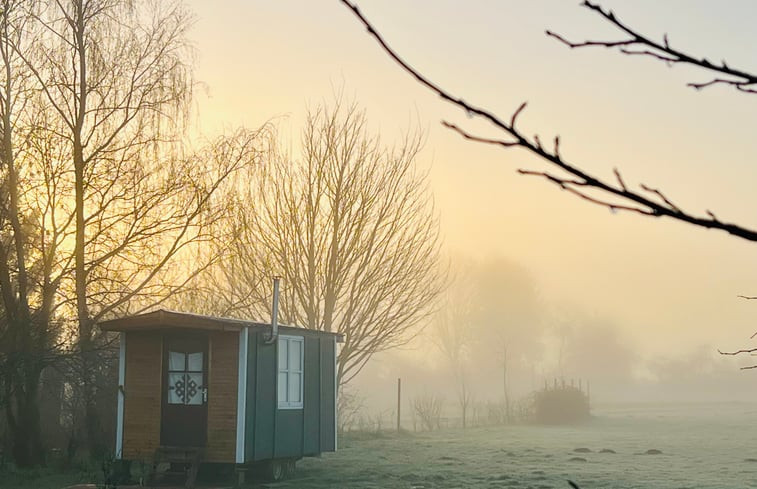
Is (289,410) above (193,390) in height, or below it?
below

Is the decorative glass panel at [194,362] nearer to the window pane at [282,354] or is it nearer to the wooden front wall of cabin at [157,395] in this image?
the wooden front wall of cabin at [157,395]

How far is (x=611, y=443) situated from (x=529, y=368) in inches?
1716

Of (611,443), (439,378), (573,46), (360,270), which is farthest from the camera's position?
(439,378)

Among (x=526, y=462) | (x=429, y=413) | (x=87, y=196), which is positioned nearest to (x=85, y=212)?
(x=87, y=196)

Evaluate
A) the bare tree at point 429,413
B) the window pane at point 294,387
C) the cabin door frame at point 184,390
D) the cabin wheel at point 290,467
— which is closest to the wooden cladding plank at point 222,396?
the cabin door frame at point 184,390

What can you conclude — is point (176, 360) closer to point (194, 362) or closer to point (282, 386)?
point (194, 362)

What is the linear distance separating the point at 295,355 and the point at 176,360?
78.8 inches

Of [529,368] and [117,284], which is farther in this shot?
[529,368]

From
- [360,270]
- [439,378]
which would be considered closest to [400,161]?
[360,270]

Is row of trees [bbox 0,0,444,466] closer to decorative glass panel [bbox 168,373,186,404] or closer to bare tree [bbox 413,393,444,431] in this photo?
decorative glass panel [bbox 168,373,186,404]

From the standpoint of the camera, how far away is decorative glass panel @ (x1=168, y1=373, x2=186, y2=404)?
14.4m

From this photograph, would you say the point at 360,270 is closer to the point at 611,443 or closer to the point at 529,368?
the point at 611,443

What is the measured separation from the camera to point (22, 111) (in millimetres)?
15656

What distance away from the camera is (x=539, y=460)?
758 inches
